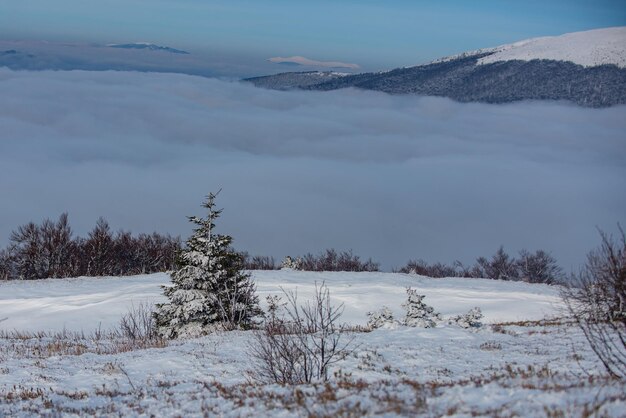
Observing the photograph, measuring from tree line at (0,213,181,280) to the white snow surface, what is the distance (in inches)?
584

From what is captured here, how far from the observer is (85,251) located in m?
54.0

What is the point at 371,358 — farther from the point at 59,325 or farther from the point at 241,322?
the point at 59,325

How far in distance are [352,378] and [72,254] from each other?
50.3m

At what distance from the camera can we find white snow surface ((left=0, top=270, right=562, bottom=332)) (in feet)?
85.1

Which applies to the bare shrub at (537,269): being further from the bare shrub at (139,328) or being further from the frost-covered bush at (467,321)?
the bare shrub at (139,328)

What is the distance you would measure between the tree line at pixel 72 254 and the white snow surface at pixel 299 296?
48.7 feet

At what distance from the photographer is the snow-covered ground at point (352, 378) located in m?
5.58

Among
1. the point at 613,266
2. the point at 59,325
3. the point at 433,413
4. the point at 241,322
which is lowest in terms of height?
the point at 59,325

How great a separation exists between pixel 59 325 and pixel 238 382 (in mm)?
19368

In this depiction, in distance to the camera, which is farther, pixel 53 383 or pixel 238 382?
pixel 53 383

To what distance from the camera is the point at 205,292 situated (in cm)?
1662

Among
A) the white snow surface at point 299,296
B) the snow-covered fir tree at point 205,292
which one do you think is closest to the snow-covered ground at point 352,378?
the snow-covered fir tree at point 205,292

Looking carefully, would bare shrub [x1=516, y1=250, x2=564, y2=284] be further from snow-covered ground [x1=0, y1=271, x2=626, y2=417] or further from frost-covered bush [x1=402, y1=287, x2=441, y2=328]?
snow-covered ground [x1=0, y1=271, x2=626, y2=417]

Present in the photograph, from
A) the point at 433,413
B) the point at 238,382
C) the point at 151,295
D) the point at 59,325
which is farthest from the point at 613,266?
the point at 151,295
